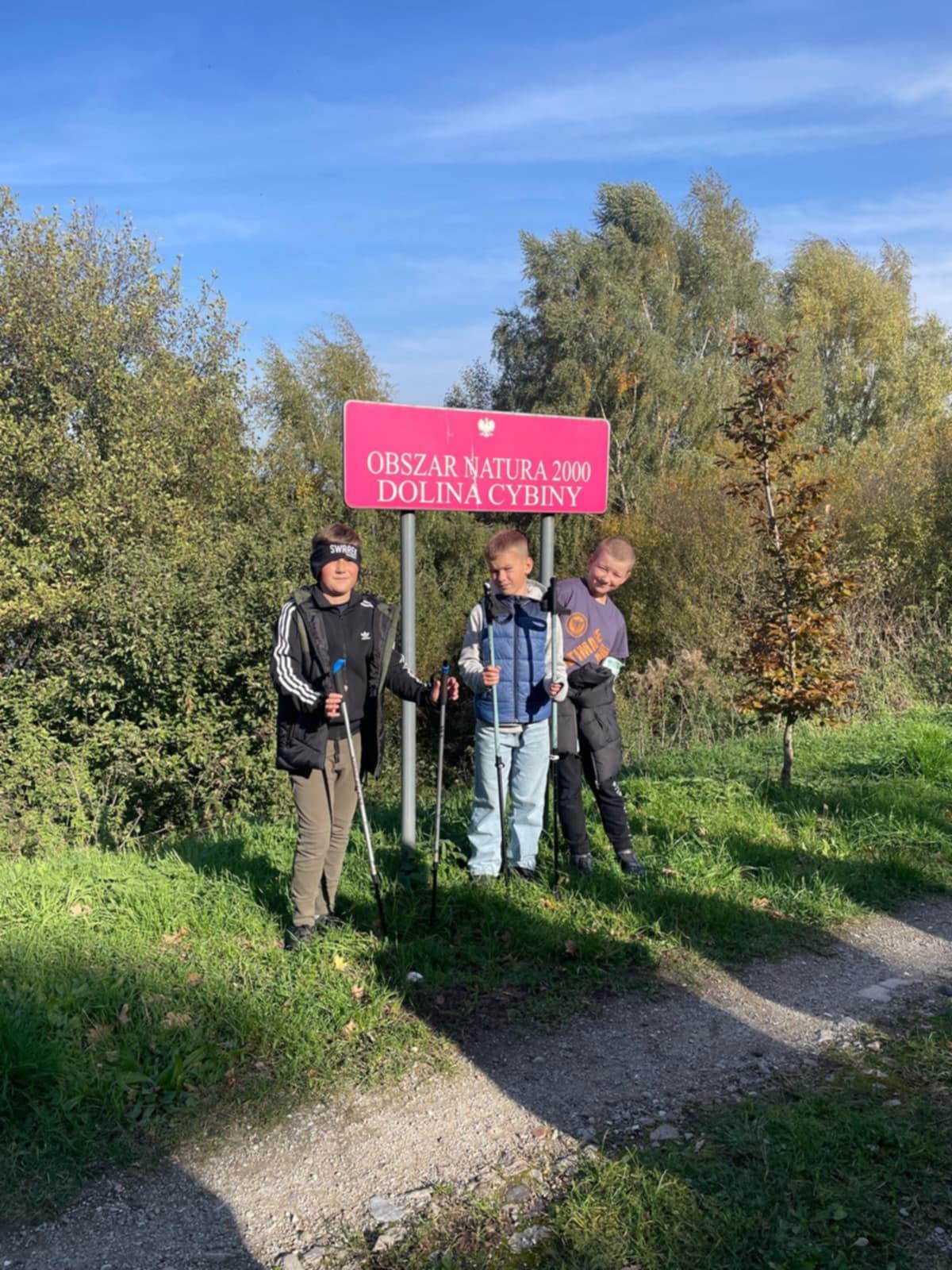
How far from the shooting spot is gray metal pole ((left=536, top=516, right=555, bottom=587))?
6.09 m

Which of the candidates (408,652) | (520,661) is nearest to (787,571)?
(520,661)

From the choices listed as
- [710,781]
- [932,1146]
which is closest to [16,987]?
[932,1146]

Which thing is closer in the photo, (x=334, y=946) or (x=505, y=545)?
(x=334, y=946)

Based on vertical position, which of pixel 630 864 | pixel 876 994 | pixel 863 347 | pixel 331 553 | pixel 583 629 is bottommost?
pixel 876 994

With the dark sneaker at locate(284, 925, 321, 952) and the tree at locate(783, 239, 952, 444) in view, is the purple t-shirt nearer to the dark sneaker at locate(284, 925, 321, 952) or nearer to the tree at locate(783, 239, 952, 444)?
the dark sneaker at locate(284, 925, 321, 952)

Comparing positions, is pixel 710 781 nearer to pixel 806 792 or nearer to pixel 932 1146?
pixel 806 792

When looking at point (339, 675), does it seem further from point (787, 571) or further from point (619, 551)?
point (787, 571)

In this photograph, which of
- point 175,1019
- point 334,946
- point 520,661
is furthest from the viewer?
point 520,661

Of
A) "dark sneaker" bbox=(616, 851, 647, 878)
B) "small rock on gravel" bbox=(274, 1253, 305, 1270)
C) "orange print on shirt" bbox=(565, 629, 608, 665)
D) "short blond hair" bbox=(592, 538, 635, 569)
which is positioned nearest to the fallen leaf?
"small rock on gravel" bbox=(274, 1253, 305, 1270)

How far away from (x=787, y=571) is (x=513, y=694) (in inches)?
114

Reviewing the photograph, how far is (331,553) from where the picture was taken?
14.6 feet

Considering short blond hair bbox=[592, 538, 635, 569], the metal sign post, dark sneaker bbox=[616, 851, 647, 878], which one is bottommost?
dark sneaker bbox=[616, 851, 647, 878]

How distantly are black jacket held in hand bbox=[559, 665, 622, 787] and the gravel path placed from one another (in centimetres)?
141

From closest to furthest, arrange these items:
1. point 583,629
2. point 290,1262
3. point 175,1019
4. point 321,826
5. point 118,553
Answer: point 290,1262 → point 175,1019 → point 321,826 → point 583,629 → point 118,553
